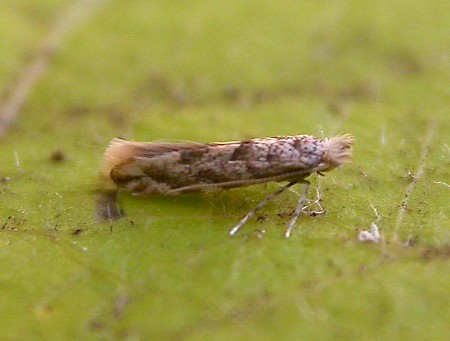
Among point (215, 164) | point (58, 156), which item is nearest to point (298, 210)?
point (215, 164)

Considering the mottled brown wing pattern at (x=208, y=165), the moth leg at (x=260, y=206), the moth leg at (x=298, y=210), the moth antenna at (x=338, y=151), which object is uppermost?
the moth antenna at (x=338, y=151)

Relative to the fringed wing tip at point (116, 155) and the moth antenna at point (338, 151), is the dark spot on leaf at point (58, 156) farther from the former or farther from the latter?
the moth antenna at point (338, 151)

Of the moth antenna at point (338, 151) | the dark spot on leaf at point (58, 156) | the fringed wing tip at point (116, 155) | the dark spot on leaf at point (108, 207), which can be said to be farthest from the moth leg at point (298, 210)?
the dark spot on leaf at point (58, 156)

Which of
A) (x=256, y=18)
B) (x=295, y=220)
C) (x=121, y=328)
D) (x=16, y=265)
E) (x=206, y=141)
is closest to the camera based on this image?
(x=121, y=328)

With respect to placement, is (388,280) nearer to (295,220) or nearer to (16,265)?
Result: (295,220)

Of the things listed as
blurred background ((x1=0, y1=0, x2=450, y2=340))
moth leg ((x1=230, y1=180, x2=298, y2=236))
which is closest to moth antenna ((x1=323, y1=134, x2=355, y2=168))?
blurred background ((x1=0, y1=0, x2=450, y2=340))

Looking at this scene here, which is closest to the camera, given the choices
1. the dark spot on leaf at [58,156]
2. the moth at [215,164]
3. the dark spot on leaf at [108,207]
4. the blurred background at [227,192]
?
the blurred background at [227,192]

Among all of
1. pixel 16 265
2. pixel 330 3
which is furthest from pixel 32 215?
pixel 330 3

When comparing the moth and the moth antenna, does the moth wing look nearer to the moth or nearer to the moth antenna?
the moth
